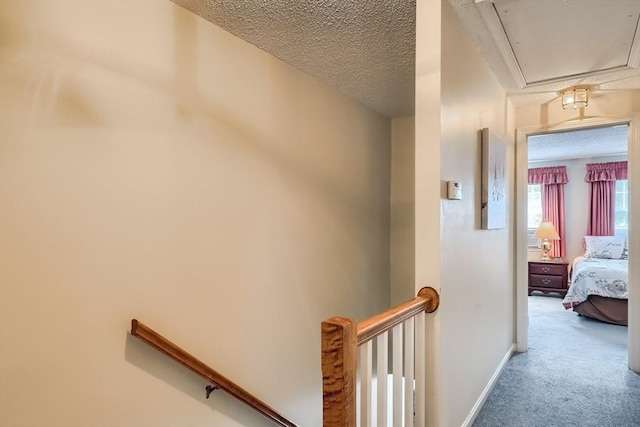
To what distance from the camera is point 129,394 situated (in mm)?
1608

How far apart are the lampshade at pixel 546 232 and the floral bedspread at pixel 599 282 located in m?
1.28

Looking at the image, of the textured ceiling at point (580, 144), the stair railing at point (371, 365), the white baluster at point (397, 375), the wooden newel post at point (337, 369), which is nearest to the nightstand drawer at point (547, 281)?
the textured ceiling at point (580, 144)

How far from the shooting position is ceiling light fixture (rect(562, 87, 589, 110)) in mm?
2930

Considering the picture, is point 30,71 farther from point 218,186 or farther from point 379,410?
point 379,410

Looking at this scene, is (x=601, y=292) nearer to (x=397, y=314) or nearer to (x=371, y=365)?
(x=397, y=314)

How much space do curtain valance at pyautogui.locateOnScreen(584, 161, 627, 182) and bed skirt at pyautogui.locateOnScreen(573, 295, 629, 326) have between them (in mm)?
2646

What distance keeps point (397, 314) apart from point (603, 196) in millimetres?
6660

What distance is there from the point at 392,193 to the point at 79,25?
9.41 feet

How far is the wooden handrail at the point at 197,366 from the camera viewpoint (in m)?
1.63

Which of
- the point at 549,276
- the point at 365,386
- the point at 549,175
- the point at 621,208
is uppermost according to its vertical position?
the point at 549,175

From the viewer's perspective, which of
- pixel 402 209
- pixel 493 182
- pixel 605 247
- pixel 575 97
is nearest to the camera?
pixel 493 182

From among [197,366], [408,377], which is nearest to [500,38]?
[408,377]

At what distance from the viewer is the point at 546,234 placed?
6.18 metres

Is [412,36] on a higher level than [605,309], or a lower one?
higher
